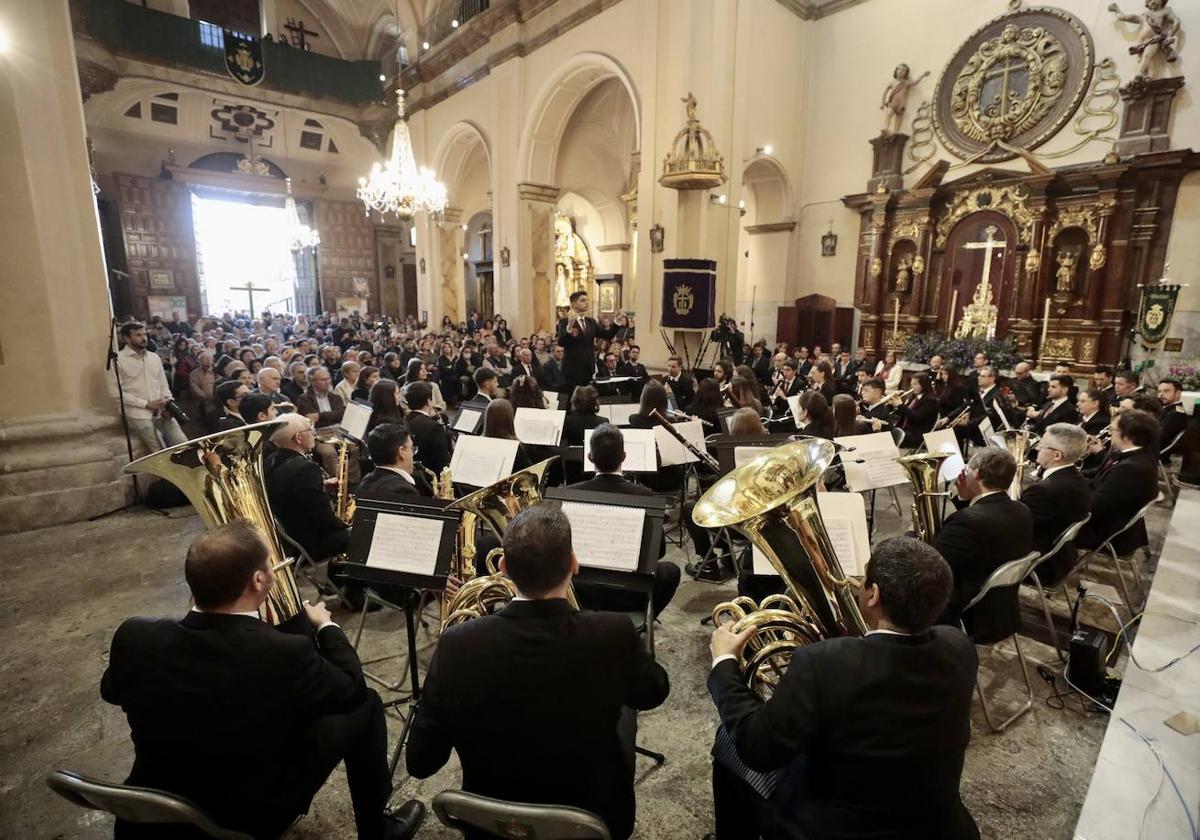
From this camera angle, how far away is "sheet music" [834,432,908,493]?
4.01 meters

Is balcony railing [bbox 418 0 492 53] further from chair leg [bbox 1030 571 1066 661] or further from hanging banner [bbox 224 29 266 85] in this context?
chair leg [bbox 1030 571 1066 661]

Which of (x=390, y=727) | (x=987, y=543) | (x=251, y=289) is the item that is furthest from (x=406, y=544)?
(x=251, y=289)

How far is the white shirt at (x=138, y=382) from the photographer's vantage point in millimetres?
5570

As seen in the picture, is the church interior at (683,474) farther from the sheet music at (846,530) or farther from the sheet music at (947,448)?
the sheet music at (947,448)

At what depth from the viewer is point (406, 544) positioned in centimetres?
249

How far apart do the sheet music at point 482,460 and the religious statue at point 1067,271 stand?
10.8 meters

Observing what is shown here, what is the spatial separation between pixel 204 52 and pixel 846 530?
19.6 meters

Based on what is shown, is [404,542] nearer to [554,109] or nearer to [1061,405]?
[1061,405]

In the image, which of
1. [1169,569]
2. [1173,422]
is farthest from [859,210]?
[1169,569]

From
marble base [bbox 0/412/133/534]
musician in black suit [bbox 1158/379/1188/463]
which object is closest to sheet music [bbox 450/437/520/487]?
marble base [bbox 0/412/133/534]

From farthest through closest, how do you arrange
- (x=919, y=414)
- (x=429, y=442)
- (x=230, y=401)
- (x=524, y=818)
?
(x=919, y=414) → (x=230, y=401) → (x=429, y=442) → (x=524, y=818)

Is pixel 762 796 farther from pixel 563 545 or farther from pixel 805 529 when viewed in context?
pixel 563 545

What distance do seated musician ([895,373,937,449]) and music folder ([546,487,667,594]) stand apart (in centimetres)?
502

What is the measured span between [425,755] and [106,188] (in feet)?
67.1
